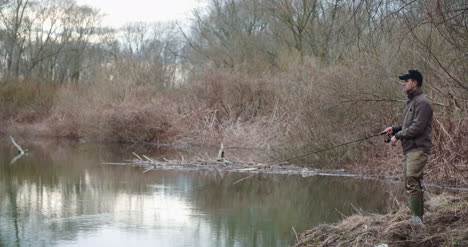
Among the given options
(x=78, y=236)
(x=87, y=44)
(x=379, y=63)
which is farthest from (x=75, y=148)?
(x=87, y=44)

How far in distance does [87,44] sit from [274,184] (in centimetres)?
3868

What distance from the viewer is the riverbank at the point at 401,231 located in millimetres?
6578

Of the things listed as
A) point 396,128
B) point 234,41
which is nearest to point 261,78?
point 234,41

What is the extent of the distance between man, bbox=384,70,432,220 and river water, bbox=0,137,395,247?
2.12 metres

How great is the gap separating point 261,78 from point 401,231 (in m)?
21.2

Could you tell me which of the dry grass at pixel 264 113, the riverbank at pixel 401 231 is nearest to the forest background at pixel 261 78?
the dry grass at pixel 264 113

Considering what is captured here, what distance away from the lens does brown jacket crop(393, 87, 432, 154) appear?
23.4ft

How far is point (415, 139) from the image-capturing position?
7250 millimetres

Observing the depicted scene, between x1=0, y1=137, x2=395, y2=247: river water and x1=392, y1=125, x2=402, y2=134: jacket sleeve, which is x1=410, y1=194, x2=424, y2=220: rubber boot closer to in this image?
x1=392, y1=125, x2=402, y2=134: jacket sleeve

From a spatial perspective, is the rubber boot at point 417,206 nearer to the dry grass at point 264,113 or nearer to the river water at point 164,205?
the river water at point 164,205

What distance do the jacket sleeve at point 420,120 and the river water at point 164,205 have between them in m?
2.40

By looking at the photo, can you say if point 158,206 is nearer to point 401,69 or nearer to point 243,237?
point 243,237

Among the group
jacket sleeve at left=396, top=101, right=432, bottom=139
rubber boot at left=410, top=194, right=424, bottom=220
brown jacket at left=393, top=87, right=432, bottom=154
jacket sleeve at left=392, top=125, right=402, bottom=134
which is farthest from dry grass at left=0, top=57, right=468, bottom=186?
rubber boot at left=410, top=194, right=424, bottom=220

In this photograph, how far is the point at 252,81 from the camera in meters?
27.6
